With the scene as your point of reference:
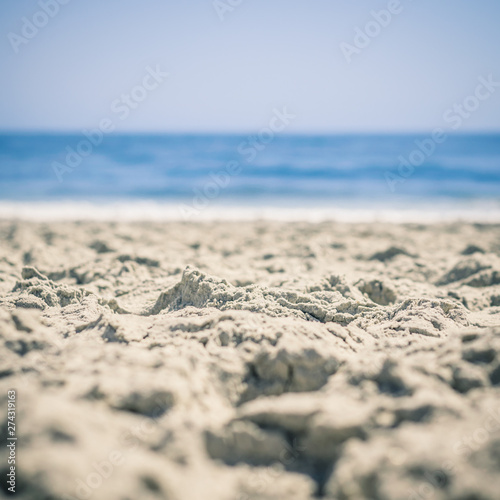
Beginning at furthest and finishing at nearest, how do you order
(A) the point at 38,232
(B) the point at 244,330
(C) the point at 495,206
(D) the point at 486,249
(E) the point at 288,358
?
(C) the point at 495,206 → (A) the point at 38,232 → (D) the point at 486,249 → (B) the point at 244,330 → (E) the point at 288,358

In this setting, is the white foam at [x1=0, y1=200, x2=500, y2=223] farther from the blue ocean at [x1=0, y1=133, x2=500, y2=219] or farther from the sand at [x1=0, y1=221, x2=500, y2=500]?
the sand at [x1=0, y1=221, x2=500, y2=500]

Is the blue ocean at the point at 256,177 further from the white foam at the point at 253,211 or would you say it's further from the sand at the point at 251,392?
the sand at the point at 251,392

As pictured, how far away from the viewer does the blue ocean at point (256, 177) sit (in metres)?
13.2

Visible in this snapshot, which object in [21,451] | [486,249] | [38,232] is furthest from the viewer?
[38,232]

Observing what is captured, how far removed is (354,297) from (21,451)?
7.71 ft

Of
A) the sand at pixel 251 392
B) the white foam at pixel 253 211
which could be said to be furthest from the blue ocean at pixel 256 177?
the sand at pixel 251 392

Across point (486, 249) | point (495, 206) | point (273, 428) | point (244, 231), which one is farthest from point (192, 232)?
point (495, 206)

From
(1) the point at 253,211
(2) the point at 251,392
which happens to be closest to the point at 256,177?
(1) the point at 253,211

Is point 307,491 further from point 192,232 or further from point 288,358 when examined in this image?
point 192,232

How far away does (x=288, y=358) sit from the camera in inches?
74.7

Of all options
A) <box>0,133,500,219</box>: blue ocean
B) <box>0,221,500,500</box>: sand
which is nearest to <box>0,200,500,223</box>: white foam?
<box>0,133,500,219</box>: blue ocean

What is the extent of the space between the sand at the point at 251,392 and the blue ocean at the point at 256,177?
9.49m

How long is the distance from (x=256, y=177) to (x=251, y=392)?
16.3 m

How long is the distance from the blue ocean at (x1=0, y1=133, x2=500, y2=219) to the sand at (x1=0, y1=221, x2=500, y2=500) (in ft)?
31.1
